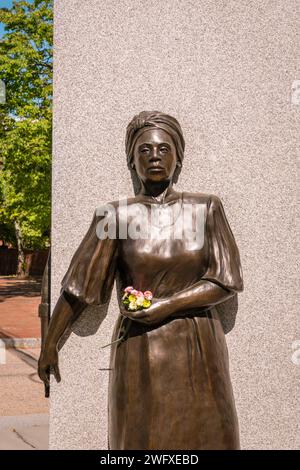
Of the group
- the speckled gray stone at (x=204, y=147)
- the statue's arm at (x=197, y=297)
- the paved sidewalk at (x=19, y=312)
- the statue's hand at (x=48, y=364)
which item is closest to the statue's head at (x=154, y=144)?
the speckled gray stone at (x=204, y=147)

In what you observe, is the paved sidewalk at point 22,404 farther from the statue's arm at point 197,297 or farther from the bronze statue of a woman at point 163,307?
the statue's arm at point 197,297

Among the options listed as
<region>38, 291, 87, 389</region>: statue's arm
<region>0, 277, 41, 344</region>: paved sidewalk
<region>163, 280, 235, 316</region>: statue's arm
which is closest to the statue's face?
<region>163, 280, 235, 316</region>: statue's arm

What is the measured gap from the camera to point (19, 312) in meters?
16.5

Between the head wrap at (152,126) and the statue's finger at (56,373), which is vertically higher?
the head wrap at (152,126)

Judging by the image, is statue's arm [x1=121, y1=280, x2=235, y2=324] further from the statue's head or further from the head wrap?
the head wrap

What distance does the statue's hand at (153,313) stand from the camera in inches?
113

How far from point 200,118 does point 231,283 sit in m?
1.13

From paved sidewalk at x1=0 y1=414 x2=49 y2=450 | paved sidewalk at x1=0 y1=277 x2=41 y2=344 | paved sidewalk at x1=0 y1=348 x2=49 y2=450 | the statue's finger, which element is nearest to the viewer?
the statue's finger

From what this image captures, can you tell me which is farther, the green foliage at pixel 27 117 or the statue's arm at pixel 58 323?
the green foliage at pixel 27 117

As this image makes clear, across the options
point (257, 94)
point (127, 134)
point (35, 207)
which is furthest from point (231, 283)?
point (35, 207)

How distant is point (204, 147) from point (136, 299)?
119 centimetres

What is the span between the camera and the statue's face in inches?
120

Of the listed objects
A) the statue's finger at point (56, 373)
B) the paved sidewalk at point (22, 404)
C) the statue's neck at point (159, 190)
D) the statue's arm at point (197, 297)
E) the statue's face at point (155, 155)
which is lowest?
the paved sidewalk at point (22, 404)

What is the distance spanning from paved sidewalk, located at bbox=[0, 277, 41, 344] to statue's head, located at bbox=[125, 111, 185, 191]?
355 inches
